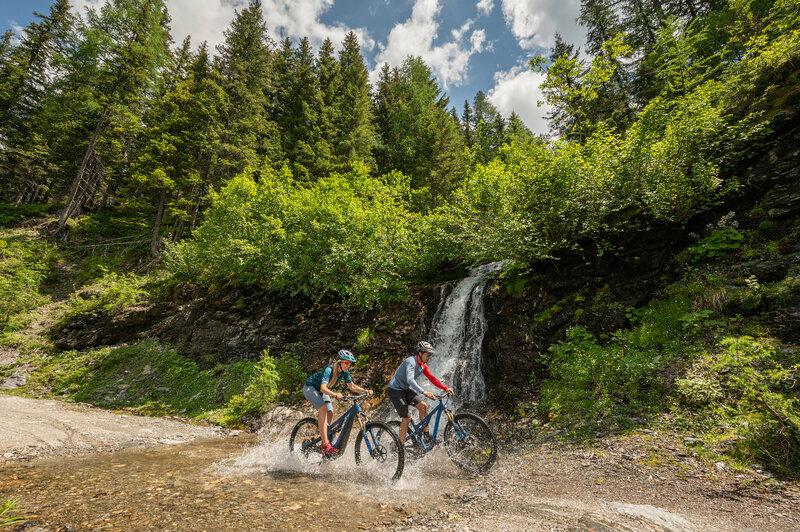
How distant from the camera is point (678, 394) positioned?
5625mm

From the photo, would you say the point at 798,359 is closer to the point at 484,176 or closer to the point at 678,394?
the point at 678,394

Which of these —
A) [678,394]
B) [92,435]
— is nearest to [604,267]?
[678,394]

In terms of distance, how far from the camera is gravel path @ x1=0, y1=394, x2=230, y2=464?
20.4ft

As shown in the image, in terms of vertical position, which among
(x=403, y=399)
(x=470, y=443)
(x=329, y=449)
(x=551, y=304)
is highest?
(x=551, y=304)

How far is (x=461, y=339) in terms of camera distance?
410 inches

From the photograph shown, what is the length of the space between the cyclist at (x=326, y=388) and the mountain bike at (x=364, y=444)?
0.17m

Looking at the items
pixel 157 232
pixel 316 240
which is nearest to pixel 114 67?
pixel 157 232

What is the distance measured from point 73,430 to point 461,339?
33.7 ft

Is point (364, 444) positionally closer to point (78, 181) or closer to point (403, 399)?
point (403, 399)

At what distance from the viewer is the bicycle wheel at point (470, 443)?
529cm

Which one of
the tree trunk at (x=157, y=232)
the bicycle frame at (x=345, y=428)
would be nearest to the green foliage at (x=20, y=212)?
the tree trunk at (x=157, y=232)

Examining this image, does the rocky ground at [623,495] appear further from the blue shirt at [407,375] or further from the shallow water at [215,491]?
the blue shirt at [407,375]

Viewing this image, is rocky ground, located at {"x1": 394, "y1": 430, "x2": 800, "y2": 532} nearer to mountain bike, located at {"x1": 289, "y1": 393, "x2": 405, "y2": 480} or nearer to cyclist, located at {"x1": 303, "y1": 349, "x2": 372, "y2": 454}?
mountain bike, located at {"x1": 289, "y1": 393, "x2": 405, "y2": 480}

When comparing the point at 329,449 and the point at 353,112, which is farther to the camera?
the point at 353,112
